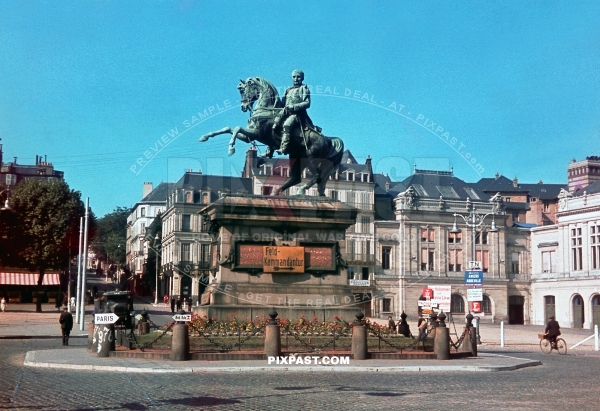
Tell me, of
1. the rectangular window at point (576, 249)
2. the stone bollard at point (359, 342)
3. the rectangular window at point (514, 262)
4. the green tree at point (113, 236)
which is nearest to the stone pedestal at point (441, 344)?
the stone bollard at point (359, 342)

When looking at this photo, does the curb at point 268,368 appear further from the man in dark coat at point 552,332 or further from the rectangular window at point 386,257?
the rectangular window at point 386,257

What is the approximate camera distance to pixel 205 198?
87.7m

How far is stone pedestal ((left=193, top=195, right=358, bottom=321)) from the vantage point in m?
22.9

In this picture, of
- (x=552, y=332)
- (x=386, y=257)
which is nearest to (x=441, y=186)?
(x=386, y=257)

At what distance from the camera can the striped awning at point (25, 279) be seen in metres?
74.9

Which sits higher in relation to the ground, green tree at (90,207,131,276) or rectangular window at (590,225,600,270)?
green tree at (90,207,131,276)

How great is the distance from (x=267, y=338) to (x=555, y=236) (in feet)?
223

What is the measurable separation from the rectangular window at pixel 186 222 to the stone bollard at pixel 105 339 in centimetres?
6369

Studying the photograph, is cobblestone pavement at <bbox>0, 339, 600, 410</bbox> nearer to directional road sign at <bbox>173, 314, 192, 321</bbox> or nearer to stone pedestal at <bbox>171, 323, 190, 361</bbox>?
stone pedestal at <bbox>171, 323, 190, 361</bbox>

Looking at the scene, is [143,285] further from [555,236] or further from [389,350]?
[389,350]

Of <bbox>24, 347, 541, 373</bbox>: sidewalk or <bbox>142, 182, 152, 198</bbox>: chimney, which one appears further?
→ <bbox>142, 182, 152, 198</bbox>: chimney

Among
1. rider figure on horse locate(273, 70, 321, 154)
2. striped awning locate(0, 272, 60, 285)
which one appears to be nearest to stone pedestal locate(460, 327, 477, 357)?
rider figure on horse locate(273, 70, 321, 154)

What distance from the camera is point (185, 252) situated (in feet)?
277

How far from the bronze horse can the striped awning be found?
5532 centimetres
